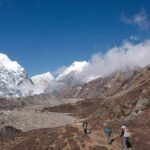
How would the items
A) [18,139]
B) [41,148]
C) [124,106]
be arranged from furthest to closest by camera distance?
[124,106], [18,139], [41,148]

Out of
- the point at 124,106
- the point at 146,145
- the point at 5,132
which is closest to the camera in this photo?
the point at 146,145

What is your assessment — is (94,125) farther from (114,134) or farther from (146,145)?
(146,145)

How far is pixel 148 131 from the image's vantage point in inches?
3430

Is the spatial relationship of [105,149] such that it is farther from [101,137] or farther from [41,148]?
[41,148]

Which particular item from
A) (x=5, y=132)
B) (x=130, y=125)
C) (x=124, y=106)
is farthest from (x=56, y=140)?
(x=124, y=106)

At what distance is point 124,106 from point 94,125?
84559 mm

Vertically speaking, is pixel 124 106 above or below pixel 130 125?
above

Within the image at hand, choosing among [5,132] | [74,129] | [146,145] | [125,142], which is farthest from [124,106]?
[125,142]

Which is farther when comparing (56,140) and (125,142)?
(56,140)

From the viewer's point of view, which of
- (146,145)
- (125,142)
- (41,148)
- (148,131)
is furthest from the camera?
(148,131)

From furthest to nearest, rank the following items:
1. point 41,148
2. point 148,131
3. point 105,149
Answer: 1. point 148,131
2. point 41,148
3. point 105,149

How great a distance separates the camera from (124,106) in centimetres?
17925

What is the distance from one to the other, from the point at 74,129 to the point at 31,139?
11464 mm

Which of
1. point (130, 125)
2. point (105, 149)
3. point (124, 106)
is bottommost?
point (105, 149)
